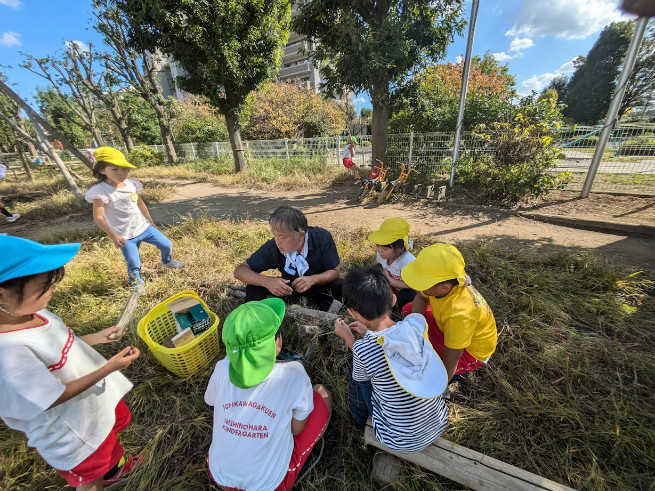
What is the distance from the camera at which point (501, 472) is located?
3.97 ft

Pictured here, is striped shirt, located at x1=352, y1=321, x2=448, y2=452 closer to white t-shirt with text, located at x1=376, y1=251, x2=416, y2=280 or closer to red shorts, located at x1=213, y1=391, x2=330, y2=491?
red shorts, located at x1=213, y1=391, x2=330, y2=491

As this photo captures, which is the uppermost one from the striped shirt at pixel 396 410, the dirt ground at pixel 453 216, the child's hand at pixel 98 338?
the child's hand at pixel 98 338

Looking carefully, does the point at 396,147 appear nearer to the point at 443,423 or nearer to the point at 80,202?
the point at 443,423

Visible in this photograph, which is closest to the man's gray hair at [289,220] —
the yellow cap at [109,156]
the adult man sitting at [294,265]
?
the adult man sitting at [294,265]

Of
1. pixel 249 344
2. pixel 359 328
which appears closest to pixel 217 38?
pixel 359 328

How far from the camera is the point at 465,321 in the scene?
1.43 meters

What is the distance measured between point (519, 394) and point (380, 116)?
23.3ft

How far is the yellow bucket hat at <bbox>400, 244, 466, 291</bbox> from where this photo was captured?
4.62ft

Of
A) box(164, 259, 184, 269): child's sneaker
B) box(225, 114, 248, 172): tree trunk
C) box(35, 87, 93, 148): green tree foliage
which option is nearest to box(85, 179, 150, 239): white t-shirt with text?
box(164, 259, 184, 269): child's sneaker

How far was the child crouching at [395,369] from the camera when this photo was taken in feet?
3.79

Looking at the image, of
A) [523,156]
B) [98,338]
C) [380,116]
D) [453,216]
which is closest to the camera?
[98,338]

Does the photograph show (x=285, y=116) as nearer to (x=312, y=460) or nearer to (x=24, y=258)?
(x=24, y=258)

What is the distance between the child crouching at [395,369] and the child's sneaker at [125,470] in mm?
1320

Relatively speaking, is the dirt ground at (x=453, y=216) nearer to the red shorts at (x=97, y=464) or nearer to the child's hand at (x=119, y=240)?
the child's hand at (x=119, y=240)
